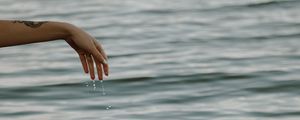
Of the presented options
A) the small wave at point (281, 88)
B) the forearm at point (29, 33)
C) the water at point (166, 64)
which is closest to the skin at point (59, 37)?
the forearm at point (29, 33)

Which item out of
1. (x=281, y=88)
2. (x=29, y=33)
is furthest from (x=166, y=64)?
(x=29, y=33)

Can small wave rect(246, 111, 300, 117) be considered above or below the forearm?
above

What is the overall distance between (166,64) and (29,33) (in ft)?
14.3

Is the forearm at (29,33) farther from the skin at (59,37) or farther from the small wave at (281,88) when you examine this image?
the small wave at (281,88)

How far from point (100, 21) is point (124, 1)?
1.06 metres

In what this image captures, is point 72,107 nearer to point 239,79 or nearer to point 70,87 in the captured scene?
point 70,87

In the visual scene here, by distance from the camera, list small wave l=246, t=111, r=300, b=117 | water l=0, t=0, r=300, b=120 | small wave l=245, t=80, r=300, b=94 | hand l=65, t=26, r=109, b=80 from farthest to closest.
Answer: small wave l=245, t=80, r=300, b=94 < water l=0, t=0, r=300, b=120 < small wave l=246, t=111, r=300, b=117 < hand l=65, t=26, r=109, b=80

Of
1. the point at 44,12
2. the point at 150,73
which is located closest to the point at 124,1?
the point at 44,12

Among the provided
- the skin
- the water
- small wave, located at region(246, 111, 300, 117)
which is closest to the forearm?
the skin

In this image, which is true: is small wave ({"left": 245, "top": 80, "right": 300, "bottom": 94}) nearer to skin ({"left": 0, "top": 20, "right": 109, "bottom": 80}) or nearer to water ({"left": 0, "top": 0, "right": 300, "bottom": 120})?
water ({"left": 0, "top": 0, "right": 300, "bottom": 120})

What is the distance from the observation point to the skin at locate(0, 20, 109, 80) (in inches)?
188

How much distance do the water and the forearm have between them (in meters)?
2.59

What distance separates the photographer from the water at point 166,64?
772cm

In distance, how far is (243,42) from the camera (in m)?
9.86
